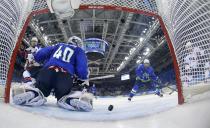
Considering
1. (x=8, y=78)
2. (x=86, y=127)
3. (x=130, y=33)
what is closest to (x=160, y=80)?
(x=130, y=33)

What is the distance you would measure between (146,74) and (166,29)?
32.5 inches

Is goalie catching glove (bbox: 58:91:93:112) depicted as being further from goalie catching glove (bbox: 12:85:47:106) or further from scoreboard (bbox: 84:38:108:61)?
scoreboard (bbox: 84:38:108:61)

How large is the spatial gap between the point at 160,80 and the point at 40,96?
3.78ft

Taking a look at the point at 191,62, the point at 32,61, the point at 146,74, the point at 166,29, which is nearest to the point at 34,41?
the point at 32,61

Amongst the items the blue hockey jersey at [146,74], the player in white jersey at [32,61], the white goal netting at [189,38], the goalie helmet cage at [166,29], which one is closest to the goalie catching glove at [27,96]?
the goalie helmet cage at [166,29]

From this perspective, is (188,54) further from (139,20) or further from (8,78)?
(8,78)

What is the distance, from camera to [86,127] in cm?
72

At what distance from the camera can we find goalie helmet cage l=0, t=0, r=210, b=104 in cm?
103

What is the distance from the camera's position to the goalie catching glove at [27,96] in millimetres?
964

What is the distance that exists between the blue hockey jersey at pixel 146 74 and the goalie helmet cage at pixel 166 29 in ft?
2.28

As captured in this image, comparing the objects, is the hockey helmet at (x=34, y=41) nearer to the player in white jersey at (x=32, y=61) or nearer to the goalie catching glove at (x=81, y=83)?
the player in white jersey at (x=32, y=61)

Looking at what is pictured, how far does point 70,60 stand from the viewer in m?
1.06

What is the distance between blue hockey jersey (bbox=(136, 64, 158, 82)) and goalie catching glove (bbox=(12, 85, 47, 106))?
0.95 metres

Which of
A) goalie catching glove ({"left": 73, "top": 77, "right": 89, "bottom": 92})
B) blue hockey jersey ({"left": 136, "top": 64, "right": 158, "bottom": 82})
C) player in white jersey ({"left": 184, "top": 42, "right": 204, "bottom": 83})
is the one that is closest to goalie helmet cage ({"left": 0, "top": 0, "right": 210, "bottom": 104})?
player in white jersey ({"left": 184, "top": 42, "right": 204, "bottom": 83})
